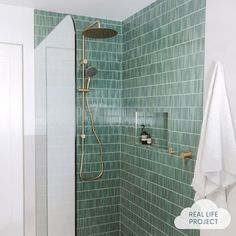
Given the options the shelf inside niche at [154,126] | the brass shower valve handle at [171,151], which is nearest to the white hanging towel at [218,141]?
the brass shower valve handle at [171,151]

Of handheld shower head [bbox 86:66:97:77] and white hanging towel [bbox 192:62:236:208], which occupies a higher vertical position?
handheld shower head [bbox 86:66:97:77]

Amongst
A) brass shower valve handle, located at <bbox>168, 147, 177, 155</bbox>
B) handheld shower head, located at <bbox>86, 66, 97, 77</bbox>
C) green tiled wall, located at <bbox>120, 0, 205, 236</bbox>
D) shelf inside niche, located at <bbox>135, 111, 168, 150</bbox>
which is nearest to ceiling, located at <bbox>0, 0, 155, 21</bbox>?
green tiled wall, located at <bbox>120, 0, 205, 236</bbox>

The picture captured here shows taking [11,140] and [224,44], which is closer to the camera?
[224,44]

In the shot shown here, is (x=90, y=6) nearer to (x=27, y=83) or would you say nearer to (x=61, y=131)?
(x=27, y=83)

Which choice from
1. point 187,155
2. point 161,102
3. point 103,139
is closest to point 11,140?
point 103,139

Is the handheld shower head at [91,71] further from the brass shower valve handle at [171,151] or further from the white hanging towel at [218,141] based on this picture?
the white hanging towel at [218,141]

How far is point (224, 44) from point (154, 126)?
1038 mm

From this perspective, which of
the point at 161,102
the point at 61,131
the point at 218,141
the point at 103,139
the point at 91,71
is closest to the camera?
the point at 61,131

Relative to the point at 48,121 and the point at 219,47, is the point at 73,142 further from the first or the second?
the point at 219,47

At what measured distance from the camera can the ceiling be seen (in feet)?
7.92

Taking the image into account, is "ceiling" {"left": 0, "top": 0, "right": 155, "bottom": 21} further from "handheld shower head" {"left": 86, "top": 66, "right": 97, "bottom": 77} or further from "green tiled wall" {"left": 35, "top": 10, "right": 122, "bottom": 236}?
"handheld shower head" {"left": 86, "top": 66, "right": 97, "bottom": 77}

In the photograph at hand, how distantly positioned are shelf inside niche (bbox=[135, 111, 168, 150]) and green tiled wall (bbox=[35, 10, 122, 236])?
1.03 feet

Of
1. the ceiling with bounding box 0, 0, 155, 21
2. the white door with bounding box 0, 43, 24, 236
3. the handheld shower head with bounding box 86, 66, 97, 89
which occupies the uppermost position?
the ceiling with bounding box 0, 0, 155, 21

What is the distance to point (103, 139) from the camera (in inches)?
114
